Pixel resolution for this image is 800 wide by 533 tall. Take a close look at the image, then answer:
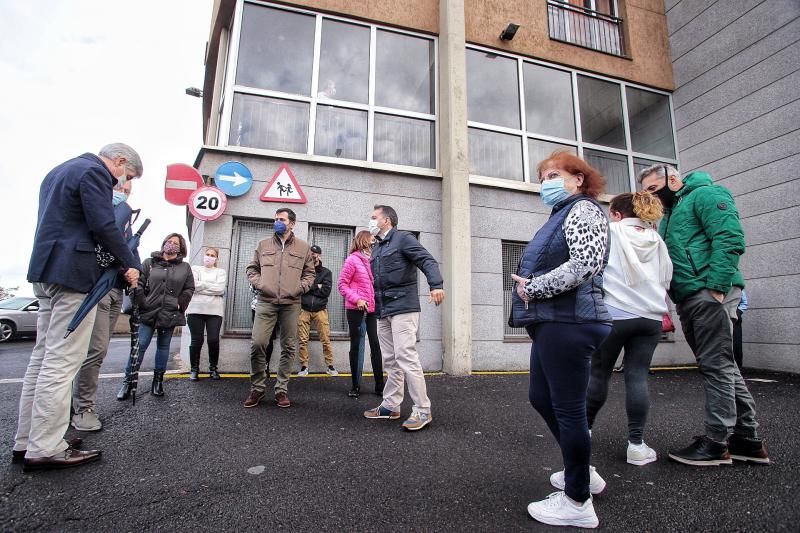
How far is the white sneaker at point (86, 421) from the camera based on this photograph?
3.33m

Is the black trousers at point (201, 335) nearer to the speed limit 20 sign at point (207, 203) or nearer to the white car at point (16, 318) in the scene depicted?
the speed limit 20 sign at point (207, 203)

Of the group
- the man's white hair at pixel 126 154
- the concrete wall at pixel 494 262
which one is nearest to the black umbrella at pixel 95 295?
the man's white hair at pixel 126 154

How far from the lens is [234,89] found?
23.3 ft

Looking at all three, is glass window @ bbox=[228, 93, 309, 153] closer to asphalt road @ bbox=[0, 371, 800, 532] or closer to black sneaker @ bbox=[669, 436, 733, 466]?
asphalt road @ bbox=[0, 371, 800, 532]

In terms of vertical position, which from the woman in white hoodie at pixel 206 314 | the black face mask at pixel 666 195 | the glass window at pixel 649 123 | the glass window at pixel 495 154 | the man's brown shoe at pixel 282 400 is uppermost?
the glass window at pixel 649 123

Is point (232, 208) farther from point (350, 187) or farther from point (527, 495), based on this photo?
point (527, 495)

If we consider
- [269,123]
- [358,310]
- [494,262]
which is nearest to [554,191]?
[358,310]

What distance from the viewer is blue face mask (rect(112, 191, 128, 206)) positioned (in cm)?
347

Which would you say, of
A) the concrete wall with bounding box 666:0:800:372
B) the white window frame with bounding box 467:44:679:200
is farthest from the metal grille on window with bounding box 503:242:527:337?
the concrete wall with bounding box 666:0:800:372

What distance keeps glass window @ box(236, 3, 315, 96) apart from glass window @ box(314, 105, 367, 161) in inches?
22.6

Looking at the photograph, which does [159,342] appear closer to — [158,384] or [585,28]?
[158,384]

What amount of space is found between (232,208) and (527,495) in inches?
227

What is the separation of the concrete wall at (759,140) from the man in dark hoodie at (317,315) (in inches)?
303

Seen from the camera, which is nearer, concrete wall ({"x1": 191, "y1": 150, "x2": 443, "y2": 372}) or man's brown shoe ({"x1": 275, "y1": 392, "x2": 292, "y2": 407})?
man's brown shoe ({"x1": 275, "y1": 392, "x2": 292, "y2": 407})
